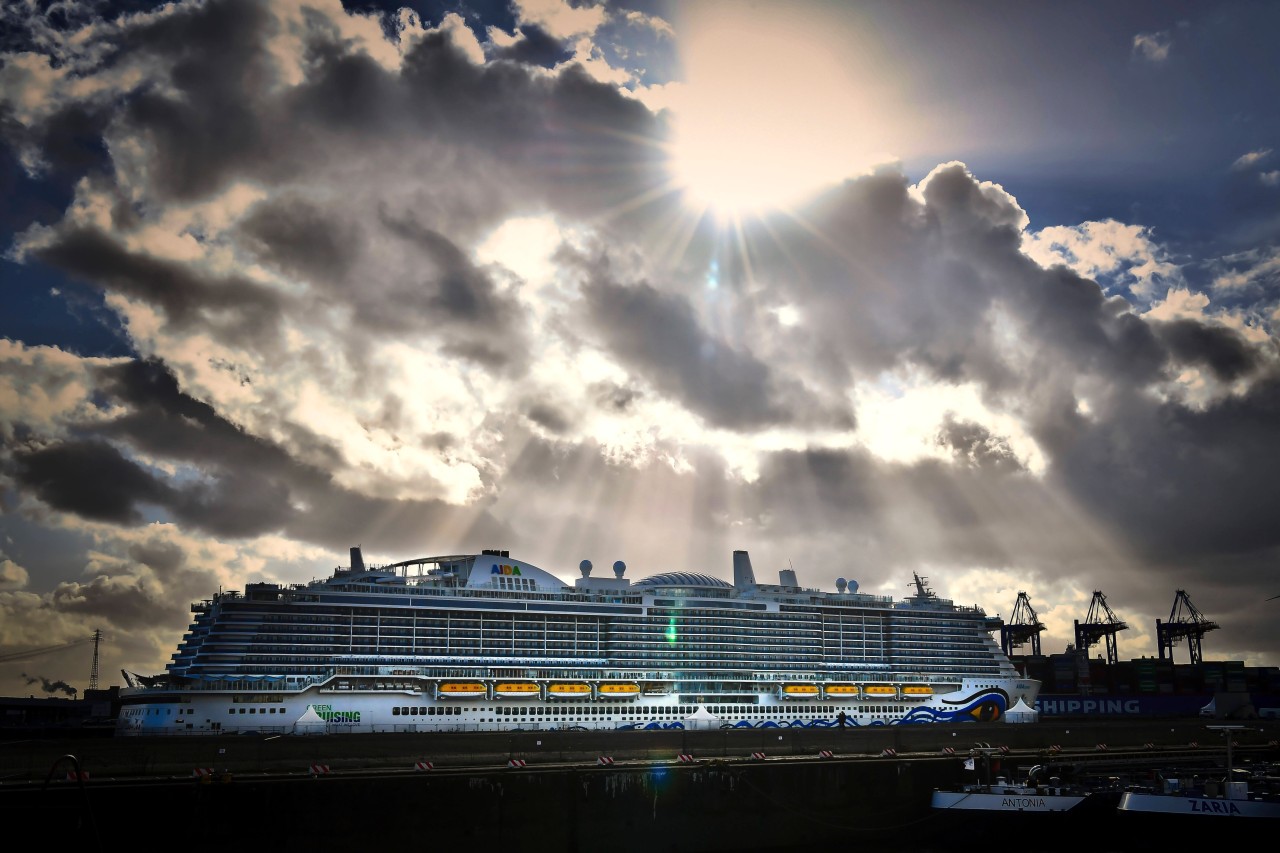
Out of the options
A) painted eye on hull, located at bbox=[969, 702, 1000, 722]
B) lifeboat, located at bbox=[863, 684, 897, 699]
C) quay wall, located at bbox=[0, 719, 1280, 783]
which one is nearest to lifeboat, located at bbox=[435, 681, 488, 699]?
quay wall, located at bbox=[0, 719, 1280, 783]

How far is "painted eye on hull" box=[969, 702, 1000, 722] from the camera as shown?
358 ft

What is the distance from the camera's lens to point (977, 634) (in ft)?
380

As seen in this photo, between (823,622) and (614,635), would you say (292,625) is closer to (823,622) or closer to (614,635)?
(614,635)

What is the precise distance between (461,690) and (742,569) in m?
38.7

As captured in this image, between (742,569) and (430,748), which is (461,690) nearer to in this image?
(430,748)

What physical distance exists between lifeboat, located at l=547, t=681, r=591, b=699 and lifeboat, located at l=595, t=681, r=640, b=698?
1254 millimetres

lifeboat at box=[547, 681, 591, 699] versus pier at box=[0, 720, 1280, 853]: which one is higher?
lifeboat at box=[547, 681, 591, 699]

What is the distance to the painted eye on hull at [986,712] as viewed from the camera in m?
109

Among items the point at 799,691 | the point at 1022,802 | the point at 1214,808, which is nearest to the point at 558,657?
the point at 799,691

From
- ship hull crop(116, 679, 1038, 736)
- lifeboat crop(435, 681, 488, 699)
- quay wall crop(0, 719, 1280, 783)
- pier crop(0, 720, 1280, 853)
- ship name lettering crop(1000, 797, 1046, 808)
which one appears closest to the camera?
pier crop(0, 720, 1280, 853)

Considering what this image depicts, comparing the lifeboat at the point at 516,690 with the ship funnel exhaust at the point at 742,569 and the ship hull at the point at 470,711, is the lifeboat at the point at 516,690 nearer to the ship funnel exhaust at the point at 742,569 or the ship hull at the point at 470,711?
the ship hull at the point at 470,711

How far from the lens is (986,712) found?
109938 mm

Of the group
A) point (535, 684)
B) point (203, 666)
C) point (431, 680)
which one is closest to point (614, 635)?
point (535, 684)

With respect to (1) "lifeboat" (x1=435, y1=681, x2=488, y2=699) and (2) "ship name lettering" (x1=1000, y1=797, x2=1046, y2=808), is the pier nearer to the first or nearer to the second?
(2) "ship name lettering" (x1=1000, y1=797, x2=1046, y2=808)
